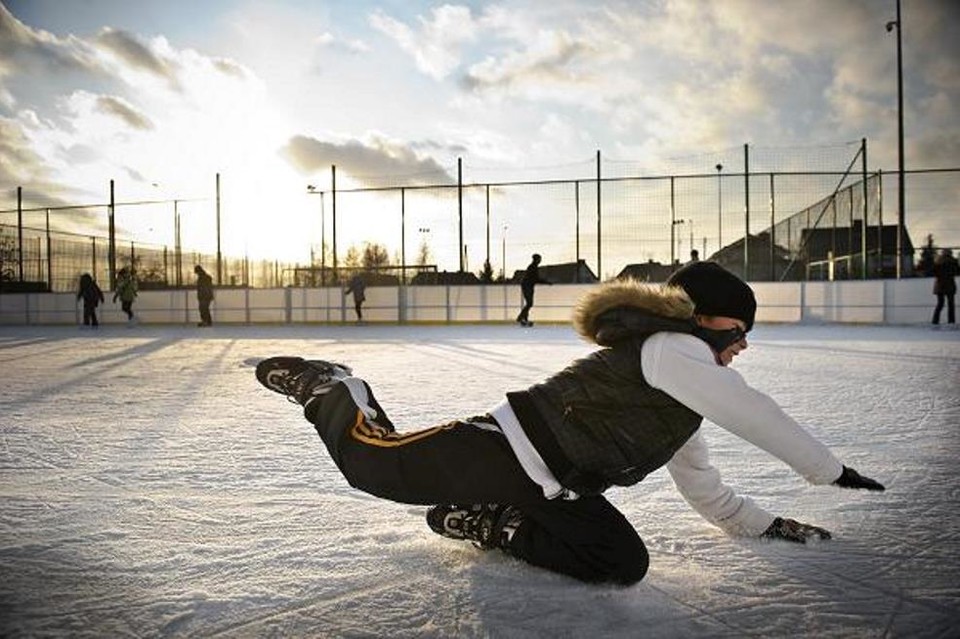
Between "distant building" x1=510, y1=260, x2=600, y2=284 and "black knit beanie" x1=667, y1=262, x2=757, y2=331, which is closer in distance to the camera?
"black knit beanie" x1=667, y1=262, x2=757, y2=331

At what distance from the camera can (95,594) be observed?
1.40 metres

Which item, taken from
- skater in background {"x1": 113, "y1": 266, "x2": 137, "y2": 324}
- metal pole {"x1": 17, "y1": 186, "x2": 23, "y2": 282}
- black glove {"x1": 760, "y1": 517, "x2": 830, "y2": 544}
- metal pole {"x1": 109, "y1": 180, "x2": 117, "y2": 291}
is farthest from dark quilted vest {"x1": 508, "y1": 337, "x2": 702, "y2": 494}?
metal pole {"x1": 17, "y1": 186, "x2": 23, "y2": 282}

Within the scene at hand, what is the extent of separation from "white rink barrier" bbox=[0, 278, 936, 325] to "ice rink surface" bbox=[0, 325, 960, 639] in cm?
1228

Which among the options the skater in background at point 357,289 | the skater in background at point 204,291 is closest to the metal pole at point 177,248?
the skater in background at point 204,291

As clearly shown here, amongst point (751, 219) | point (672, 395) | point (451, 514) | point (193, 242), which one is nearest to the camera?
point (672, 395)

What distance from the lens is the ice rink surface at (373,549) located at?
1290 millimetres

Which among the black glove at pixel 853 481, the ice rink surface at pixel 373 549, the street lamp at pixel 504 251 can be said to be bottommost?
the ice rink surface at pixel 373 549

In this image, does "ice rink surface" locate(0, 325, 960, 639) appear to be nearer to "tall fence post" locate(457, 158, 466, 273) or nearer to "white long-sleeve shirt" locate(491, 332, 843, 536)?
"white long-sleeve shirt" locate(491, 332, 843, 536)

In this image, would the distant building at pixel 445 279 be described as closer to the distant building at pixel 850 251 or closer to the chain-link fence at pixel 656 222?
the chain-link fence at pixel 656 222

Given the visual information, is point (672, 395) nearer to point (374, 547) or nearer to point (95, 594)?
point (374, 547)

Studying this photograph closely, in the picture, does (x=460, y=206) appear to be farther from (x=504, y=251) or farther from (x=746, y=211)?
(x=746, y=211)

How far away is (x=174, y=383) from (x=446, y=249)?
38.0ft

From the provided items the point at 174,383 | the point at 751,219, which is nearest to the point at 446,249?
the point at 751,219

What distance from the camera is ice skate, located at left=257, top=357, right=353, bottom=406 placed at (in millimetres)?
1948
